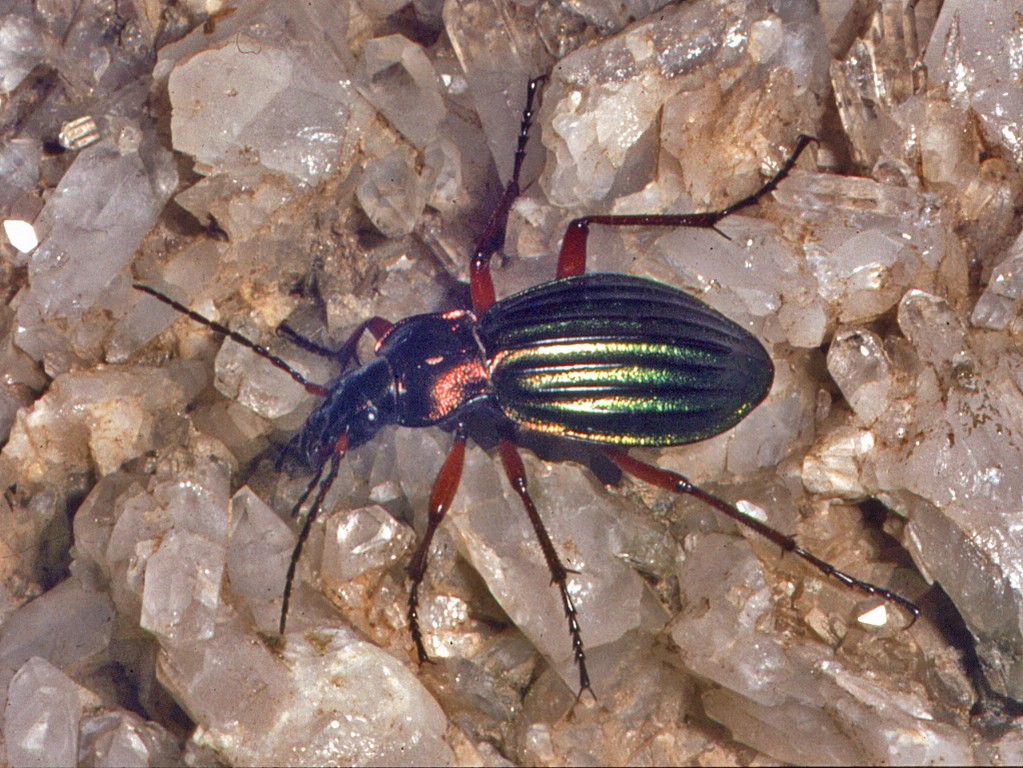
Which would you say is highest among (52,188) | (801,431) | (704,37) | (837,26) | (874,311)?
(52,188)

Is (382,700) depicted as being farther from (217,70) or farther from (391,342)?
(217,70)

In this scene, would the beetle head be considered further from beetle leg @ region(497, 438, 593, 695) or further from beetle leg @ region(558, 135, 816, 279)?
beetle leg @ region(558, 135, 816, 279)

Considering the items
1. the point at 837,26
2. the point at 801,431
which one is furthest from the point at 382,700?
the point at 837,26

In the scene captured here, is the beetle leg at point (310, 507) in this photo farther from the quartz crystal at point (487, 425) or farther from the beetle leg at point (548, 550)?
the beetle leg at point (548, 550)

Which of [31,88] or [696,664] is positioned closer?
[696,664]

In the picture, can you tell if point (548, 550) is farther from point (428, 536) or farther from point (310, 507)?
point (310, 507)

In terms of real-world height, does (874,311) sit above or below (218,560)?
below

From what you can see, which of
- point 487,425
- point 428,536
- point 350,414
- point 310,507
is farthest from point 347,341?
point 428,536
